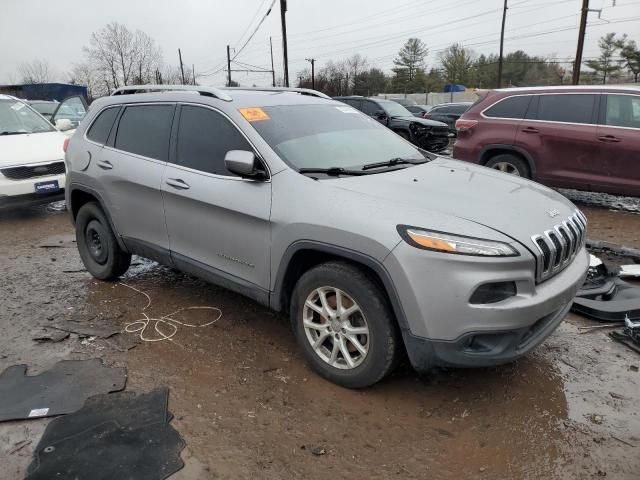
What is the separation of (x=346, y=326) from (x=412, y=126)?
1182 centimetres

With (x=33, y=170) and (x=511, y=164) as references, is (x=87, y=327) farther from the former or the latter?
(x=511, y=164)

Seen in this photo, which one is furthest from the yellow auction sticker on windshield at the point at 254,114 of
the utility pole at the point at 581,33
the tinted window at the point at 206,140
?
the utility pole at the point at 581,33

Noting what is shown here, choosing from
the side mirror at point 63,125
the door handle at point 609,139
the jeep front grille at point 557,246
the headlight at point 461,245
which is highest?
the side mirror at point 63,125

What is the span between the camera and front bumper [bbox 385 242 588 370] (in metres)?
2.50

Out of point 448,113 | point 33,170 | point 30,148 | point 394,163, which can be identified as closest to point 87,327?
point 394,163

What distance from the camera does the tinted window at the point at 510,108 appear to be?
770 cm

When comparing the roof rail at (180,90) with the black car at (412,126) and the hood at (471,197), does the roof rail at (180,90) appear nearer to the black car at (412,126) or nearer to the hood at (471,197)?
the hood at (471,197)

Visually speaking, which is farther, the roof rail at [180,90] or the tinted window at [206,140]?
the roof rail at [180,90]

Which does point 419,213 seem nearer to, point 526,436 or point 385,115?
point 526,436

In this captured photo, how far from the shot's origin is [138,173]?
4.13m

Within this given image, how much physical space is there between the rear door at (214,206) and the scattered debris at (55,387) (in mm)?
968

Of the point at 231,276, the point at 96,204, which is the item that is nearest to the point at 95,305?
the point at 96,204

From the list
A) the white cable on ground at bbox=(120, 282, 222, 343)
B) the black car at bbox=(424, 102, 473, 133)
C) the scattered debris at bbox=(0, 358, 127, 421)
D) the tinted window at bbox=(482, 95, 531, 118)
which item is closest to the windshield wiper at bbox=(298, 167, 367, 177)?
the white cable on ground at bbox=(120, 282, 222, 343)

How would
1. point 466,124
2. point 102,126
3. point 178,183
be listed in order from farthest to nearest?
point 466,124, point 102,126, point 178,183
